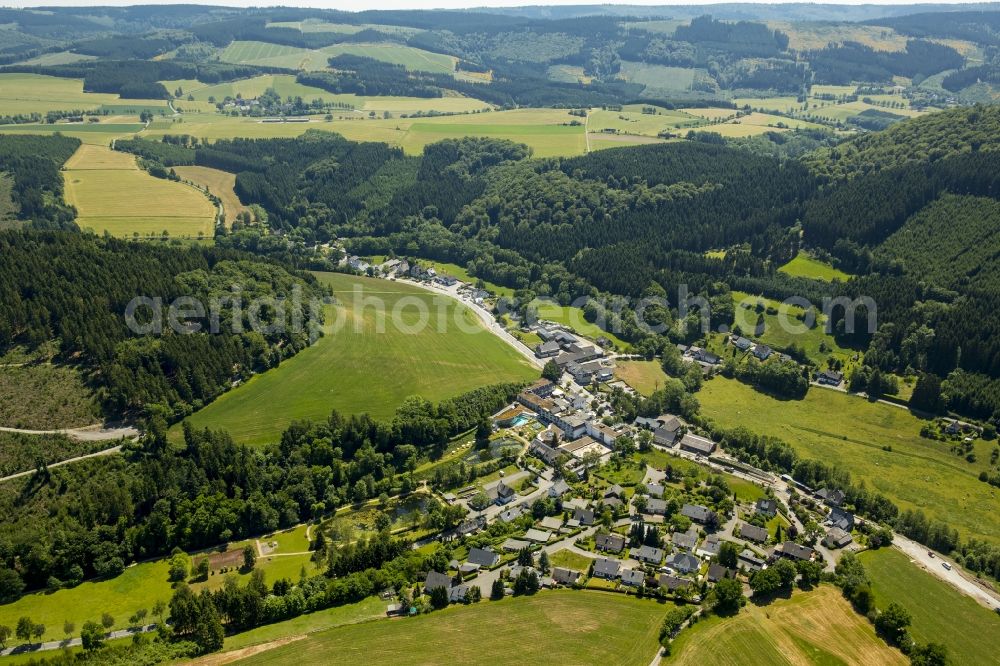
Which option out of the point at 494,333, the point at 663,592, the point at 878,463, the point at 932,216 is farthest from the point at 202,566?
the point at 932,216

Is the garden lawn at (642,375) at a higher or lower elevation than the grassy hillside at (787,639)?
higher

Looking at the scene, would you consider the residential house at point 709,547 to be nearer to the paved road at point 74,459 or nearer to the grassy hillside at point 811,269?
the paved road at point 74,459

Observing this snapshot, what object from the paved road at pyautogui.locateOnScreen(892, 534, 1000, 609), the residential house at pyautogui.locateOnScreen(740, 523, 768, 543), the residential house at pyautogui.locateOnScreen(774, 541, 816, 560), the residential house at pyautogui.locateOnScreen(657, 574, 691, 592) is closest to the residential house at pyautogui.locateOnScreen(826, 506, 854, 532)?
the paved road at pyautogui.locateOnScreen(892, 534, 1000, 609)

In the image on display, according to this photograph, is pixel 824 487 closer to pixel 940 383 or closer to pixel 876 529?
pixel 876 529

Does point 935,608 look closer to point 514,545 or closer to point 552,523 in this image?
point 552,523

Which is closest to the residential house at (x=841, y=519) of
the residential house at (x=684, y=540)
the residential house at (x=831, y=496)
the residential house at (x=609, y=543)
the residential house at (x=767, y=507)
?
the residential house at (x=831, y=496)

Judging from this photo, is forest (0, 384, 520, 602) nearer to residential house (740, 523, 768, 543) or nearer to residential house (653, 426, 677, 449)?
residential house (653, 426, 677, 449)

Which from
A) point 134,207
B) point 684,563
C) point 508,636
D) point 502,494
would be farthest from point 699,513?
point 134,207
